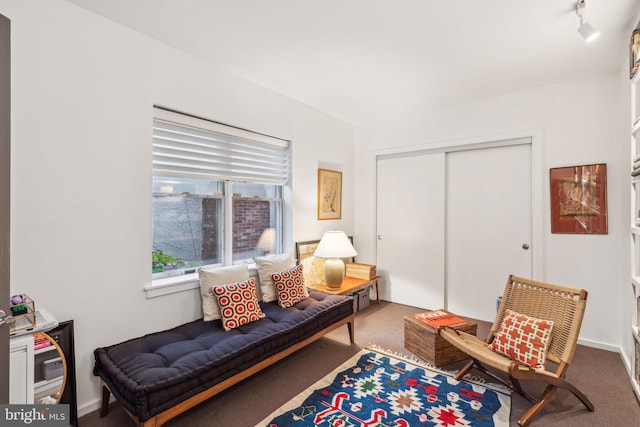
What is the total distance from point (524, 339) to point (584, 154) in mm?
2013

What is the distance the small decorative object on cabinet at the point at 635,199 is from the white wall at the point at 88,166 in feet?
10.4

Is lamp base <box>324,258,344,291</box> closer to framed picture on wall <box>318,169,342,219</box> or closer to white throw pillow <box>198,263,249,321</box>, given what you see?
framed picture on wall <box>318,169,342,219</box>

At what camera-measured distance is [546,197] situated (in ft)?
10.6

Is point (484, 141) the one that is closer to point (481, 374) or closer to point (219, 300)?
point (481, 374)

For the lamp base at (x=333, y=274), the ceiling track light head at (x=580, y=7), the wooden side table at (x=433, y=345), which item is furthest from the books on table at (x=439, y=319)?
the ceiling track light head at (x=580, y=7)

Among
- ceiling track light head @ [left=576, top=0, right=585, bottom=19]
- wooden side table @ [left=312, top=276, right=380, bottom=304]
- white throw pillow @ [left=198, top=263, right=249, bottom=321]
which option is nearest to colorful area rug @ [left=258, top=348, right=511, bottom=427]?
white throw pillow @ [left=198, top=263, right=249, bottom=321]

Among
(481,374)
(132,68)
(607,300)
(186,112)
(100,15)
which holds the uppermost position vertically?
(100,15)

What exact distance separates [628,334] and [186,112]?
4.10 metres

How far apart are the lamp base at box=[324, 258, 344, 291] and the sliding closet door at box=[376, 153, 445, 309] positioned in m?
1.07

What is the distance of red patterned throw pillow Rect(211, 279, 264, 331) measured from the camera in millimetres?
2381

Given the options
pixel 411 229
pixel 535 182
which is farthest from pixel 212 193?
pixel 535 182

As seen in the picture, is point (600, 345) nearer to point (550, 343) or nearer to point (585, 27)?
point (550, 343)

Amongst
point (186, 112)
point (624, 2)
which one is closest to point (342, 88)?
point (186, 112)

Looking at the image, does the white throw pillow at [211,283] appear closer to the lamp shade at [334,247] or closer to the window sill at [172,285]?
the window sill at [172,285]
